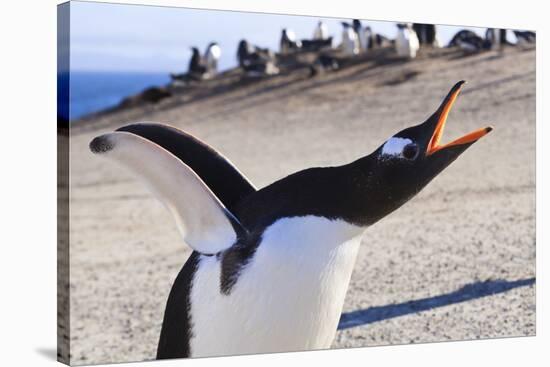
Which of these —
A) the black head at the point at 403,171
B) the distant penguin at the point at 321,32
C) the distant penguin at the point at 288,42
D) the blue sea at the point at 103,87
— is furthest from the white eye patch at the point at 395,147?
the distant penguin at the point at 321,32

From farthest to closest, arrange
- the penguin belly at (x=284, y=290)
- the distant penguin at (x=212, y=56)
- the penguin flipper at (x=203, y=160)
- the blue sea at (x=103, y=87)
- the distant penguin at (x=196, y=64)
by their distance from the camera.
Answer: the distant penguin at (x=196, y=64) → the distant penguin at (x=212, y=56) → the blue sea at (x=103, y=87) → the penguin flipper at (x=203, y=160) → the penguin belly at (x=284, y=290)

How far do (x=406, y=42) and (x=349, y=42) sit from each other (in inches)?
24.1

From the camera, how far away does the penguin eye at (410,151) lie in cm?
377

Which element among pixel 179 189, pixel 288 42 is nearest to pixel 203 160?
pixel 179 189

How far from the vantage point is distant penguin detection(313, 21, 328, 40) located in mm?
5702

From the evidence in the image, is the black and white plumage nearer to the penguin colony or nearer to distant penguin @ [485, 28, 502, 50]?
the penguin colony

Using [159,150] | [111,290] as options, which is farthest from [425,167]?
[111,290]

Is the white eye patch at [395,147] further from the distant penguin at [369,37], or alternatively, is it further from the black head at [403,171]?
the distant penguin at [369,37]

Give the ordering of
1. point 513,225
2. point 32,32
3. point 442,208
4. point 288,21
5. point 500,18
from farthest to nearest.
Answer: point 442,208, point 513,225, point 500,18, point 288,21, point 32,32

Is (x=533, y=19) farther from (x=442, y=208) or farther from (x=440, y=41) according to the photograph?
(x=442, y=208)

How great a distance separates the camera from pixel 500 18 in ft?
19.1

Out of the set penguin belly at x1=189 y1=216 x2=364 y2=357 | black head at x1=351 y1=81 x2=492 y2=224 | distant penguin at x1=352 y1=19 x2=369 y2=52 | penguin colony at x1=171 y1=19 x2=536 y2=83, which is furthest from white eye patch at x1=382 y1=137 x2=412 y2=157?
distant penguin at x1=352 y1=19 x2=369 y2=52

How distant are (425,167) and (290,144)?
398 centimetres

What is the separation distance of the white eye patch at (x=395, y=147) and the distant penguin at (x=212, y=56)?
1.94 m
